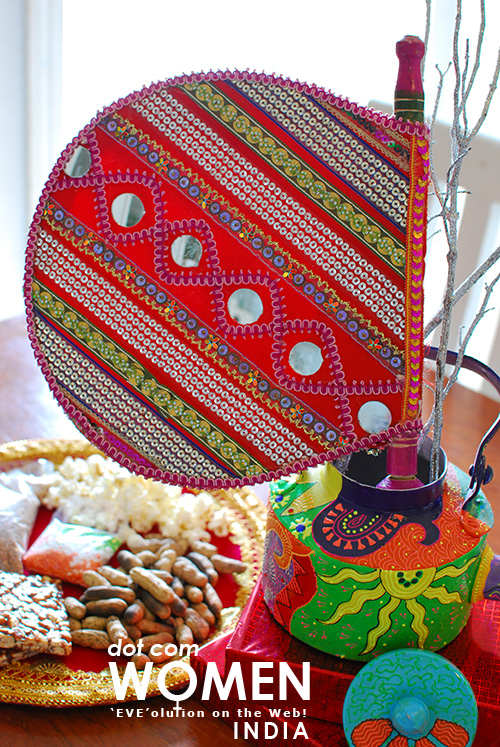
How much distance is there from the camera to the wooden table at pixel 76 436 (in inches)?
25.2

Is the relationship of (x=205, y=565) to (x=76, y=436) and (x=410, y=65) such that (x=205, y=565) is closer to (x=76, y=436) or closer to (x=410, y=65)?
(x=76, y=436)

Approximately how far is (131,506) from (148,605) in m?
0.15

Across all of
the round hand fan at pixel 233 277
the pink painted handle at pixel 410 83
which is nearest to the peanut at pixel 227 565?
the round hand fan at pixel 233 277

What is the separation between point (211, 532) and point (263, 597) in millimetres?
203

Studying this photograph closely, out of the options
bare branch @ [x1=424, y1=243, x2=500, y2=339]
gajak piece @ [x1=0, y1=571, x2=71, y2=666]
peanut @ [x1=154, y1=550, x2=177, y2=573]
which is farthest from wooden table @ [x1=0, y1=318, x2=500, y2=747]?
bare branch @ [x1=424, y1=243, x2=500, y2=339]

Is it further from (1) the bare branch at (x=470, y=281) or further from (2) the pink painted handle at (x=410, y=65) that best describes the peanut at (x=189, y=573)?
(2) the pink painted handle at (x=410, y=65)

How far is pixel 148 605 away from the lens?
76 centimetres

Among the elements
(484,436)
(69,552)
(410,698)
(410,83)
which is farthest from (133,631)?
(410,83)

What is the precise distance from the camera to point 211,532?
2.96 ft

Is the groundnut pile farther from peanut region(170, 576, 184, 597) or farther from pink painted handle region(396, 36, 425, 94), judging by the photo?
pink painted handle region(396, 36, 425, 94)

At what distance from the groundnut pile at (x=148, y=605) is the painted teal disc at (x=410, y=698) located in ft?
0.65

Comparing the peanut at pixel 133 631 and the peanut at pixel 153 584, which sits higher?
the peanut at pixel 153 584

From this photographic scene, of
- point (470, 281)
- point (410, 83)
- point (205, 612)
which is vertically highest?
point (410, 83)

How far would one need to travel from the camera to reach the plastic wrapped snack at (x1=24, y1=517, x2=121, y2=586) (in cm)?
79
